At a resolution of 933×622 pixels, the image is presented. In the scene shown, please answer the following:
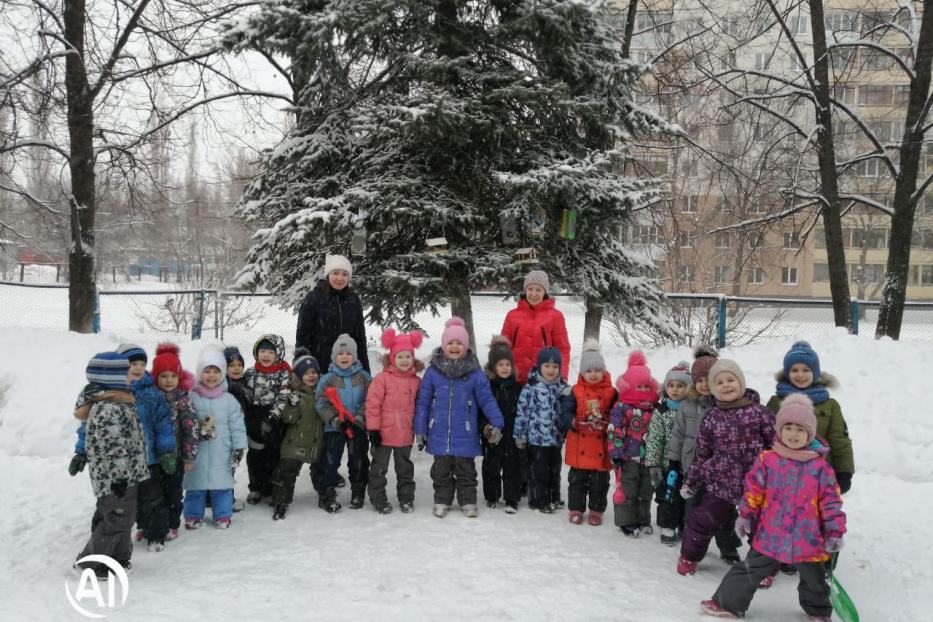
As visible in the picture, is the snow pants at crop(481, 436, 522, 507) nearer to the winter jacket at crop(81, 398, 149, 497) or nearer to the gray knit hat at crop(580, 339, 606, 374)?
the gray knit hat at crop(580, 339, 606, 374)

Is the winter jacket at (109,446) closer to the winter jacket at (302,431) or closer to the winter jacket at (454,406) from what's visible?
the winter jacket at (302,431)

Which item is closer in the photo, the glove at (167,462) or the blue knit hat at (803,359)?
the blue knit hat at (803,359)

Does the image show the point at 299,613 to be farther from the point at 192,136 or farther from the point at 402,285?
the point at 192,136

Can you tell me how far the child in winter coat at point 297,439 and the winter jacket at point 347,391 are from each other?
96 mm

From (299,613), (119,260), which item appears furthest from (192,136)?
(119,260)

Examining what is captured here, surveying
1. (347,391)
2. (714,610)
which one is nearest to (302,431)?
(347,391)

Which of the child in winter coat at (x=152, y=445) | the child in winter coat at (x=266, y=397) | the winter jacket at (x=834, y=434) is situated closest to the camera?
the winter jacket at (x=834, y=434)

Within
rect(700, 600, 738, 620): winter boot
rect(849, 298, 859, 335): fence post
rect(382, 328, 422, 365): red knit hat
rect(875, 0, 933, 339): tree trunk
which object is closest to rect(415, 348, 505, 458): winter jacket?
rect(382, 328, 422, 365): red knit hat

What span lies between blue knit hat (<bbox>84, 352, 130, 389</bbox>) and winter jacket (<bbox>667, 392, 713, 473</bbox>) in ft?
12.6

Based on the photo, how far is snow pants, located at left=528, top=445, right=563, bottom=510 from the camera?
5.75m

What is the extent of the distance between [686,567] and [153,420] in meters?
3.80

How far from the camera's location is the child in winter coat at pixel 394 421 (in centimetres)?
575

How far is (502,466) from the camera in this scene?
237 inches

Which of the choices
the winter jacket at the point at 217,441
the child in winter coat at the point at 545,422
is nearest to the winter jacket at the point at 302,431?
the winter jacket at the point at 217,441
